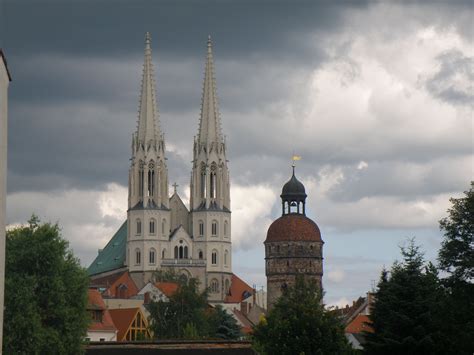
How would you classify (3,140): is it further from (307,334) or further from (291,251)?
(291,251)

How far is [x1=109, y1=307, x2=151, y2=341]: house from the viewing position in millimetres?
119756

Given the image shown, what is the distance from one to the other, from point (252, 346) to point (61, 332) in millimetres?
15106

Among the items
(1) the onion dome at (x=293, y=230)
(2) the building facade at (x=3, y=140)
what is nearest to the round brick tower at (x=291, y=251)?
(1) the onion dome at (x=293, y=230)

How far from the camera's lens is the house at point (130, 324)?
120 m

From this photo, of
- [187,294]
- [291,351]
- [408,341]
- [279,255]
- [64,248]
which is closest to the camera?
[408,341]

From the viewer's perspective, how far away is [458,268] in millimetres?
65250

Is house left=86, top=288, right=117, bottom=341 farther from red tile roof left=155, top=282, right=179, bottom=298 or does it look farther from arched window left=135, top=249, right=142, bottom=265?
arched window left=135, top=249, right=142, bottom=265

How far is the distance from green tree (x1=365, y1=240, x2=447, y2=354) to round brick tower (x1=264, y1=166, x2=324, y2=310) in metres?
105

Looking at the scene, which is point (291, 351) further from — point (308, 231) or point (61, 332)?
point (308, 231)

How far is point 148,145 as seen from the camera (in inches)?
7800

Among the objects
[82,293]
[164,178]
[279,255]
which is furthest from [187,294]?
Answer: [82,293]

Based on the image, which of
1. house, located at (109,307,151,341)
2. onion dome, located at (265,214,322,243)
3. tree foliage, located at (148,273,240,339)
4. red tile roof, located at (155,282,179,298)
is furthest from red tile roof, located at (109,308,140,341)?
onion dome, located at (265,214,322,243)

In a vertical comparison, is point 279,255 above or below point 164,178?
below

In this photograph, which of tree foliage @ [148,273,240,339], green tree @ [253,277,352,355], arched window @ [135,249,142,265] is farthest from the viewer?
arched window @ [135,249,142,265]
